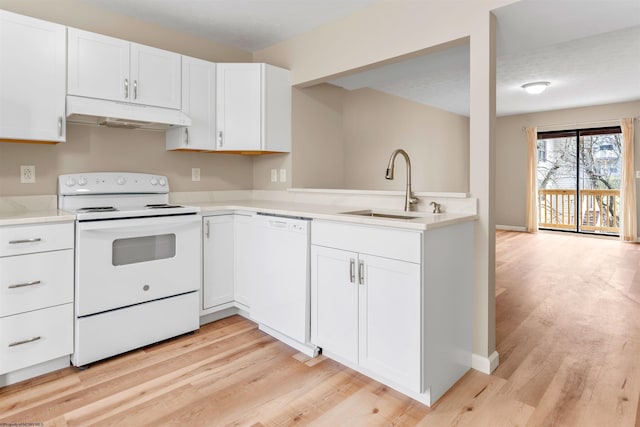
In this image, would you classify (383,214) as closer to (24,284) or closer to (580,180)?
(24,284)

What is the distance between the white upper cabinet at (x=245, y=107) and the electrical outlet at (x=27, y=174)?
125 cm

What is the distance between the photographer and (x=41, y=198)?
245 centimetres

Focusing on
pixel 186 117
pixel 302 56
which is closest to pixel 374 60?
pixel 302 56

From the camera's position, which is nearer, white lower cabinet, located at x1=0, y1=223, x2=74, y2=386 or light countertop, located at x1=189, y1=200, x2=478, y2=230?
light countertop, located at x1=189, y1=200, x2=478, y2=230

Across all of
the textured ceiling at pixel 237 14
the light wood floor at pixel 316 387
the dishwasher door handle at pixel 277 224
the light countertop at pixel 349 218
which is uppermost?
the textured ceiling at pixel 237 14

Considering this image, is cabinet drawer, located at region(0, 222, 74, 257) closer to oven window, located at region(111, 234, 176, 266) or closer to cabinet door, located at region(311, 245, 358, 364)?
oven window, located at region(111, 234, 176, 266)

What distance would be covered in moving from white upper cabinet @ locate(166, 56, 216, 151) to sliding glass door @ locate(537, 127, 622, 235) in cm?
689

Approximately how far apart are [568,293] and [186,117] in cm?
373

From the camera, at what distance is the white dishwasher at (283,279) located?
2238 millimetres

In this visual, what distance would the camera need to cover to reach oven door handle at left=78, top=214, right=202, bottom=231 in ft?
6.91

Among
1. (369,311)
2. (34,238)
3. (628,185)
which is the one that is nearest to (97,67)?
(34,238)

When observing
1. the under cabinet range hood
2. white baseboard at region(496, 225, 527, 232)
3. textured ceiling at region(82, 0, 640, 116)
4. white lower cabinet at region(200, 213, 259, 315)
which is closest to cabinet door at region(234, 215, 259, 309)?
white lower cabinet at region(200, 213, 259, 315)

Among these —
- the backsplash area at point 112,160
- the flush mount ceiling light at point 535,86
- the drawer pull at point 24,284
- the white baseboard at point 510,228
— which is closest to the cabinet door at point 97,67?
the backsplash area at point 112,160

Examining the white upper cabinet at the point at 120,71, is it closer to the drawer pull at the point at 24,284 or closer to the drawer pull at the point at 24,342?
the drawer pull at the point at 24,284
